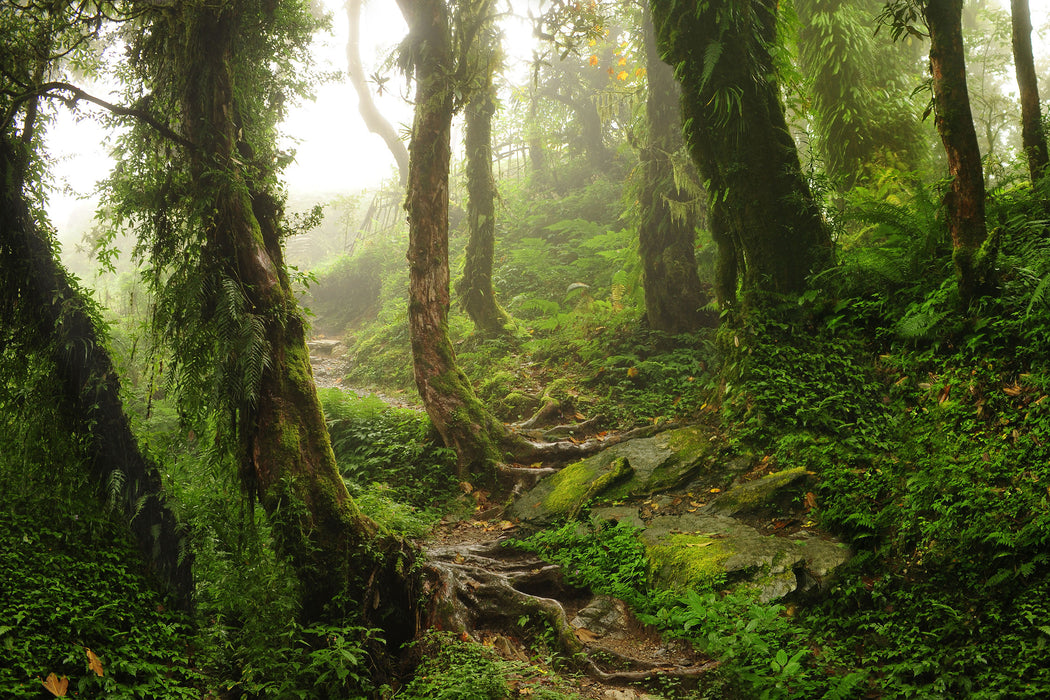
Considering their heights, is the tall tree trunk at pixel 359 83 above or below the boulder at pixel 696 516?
above

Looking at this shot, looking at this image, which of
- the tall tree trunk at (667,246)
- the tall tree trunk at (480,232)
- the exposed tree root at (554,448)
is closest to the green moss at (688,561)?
the exposed tree root at (554,448)

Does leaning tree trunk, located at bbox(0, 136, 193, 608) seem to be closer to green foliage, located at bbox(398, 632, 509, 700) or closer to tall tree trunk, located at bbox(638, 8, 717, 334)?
green foliage, located at bbox(398, 632, 509, 700)

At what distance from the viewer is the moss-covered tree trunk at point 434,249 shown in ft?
26.0

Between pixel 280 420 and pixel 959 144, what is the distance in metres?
5.78

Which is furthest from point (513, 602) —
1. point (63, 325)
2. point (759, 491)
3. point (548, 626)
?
point (63, 325)

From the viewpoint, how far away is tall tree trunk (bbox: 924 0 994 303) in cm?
444

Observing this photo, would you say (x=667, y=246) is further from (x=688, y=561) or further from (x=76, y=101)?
(x=76, y=101)

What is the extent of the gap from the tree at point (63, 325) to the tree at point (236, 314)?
519 millimetres

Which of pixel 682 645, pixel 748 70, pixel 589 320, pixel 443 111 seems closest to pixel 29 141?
pixel 443 111

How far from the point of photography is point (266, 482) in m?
4.50

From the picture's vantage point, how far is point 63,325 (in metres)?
4.30

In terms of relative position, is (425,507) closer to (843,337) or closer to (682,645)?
(682,645)

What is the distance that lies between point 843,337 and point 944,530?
251cm

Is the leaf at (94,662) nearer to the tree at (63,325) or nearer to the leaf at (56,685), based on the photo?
the leaf at (56,685)
